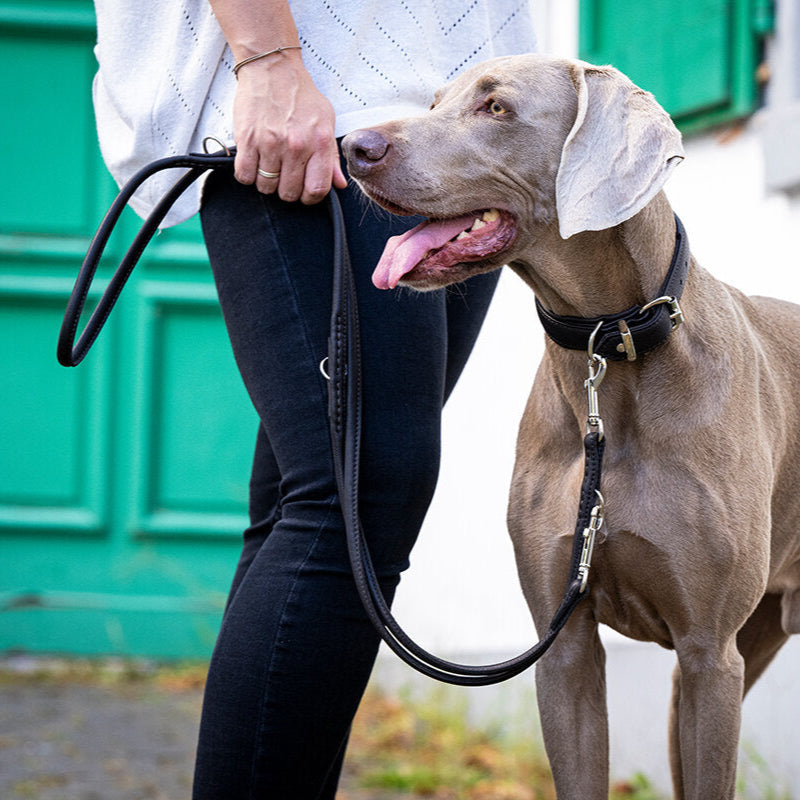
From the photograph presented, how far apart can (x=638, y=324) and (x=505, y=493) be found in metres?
1.74

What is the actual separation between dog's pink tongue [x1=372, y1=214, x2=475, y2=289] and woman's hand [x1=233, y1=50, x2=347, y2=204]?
124mm

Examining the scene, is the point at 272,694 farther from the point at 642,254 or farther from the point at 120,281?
the point at 642,254

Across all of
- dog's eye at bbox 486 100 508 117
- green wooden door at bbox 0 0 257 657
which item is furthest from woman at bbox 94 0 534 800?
green wooden door at bbox 0 0 257 657

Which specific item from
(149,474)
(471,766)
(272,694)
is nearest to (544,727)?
(272,694)

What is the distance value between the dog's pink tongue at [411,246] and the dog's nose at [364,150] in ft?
0.34

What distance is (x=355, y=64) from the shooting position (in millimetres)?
1612

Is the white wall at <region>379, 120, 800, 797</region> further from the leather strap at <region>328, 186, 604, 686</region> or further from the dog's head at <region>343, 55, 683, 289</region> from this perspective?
the leather strap at <region>328, 186, 604, 686</region>

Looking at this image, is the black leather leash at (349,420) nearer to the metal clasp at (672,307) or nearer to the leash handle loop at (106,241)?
the leash handle loop at (106,241)

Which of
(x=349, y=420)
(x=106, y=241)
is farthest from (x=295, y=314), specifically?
(x=106, y=241)

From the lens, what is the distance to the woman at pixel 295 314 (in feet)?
4.86

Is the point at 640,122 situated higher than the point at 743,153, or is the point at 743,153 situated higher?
the point at 640,122

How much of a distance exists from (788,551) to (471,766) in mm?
1409

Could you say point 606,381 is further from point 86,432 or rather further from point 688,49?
point 86,432

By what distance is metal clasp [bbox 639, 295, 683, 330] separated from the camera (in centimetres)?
160
